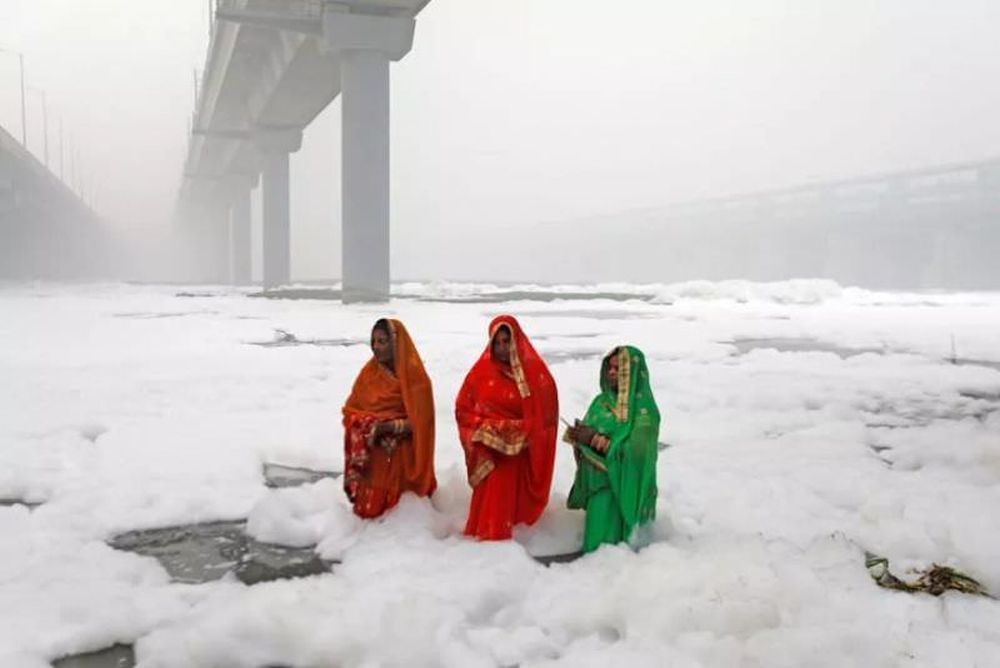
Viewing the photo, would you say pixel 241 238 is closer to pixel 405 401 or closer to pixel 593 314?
pixel 593 314

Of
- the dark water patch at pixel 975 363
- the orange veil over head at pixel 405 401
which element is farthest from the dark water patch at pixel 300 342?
the dark water patch at pixel 975 363

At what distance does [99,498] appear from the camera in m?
4.91

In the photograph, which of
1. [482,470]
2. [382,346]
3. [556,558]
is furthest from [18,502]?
[556,558]

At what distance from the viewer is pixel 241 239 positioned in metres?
49.2

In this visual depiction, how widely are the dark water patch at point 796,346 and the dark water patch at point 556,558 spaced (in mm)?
8853

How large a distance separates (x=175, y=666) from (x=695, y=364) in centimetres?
887

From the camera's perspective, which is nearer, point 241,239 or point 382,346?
point 382,346

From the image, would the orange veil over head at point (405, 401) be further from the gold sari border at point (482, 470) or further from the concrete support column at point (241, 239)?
the concrete support column at point (241, 239)

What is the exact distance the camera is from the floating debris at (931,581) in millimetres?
3662

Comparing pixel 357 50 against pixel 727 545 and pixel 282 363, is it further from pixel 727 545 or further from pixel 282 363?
pixel 727 545

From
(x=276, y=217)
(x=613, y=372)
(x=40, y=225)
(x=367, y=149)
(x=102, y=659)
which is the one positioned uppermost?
(x=40, y=225)

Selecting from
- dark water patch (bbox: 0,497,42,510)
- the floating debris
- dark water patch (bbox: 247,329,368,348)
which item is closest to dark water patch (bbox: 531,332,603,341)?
dark water patch (bbox: 247,329,368,348)

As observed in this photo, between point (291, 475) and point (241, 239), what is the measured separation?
4625 centimetres

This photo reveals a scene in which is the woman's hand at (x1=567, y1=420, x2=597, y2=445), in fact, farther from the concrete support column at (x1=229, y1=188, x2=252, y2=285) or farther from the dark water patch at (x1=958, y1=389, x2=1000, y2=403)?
the concrete support column at (x1=229, y1=188, x2=252, y2=285)
